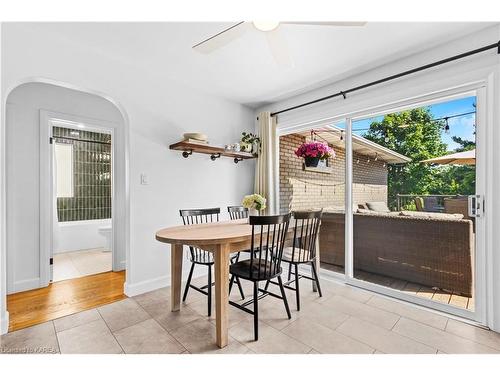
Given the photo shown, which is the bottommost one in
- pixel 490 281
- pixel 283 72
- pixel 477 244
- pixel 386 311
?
pixel 386 311

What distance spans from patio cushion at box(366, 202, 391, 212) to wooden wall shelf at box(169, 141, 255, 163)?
1736mm

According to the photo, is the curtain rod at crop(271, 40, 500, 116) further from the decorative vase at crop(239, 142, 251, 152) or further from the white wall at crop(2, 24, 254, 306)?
the white wall at crop(2, 24, 254, 306)

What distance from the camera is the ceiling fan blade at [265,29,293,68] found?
1730 millimetres

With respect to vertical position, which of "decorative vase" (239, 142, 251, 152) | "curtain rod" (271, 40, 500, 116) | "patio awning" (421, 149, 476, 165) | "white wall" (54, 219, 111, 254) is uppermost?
"curtain rod" (271, 40, 500, 116)

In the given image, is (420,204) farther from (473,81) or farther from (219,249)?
(219,249)

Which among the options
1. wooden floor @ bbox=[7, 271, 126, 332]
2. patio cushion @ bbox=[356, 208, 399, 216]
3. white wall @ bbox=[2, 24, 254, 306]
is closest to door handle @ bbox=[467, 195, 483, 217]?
patio cushion @ bbox=[356, 208, 399, 216]

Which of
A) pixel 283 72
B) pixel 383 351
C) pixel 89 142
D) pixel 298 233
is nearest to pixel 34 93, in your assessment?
pixel 89 142

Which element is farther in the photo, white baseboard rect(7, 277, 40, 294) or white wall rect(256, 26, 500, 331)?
white baseboard rect(7, 277, 40, 294)

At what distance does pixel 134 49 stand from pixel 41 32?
73 centimetres

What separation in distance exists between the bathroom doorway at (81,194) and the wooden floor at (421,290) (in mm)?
3870

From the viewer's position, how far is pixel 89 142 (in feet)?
15.6

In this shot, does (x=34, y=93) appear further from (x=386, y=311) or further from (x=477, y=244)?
(x=477, y=244)

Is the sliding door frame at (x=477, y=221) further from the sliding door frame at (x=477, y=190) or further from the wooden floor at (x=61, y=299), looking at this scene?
the wooden floor at (x=61, y=299)

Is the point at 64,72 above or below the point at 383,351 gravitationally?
above
